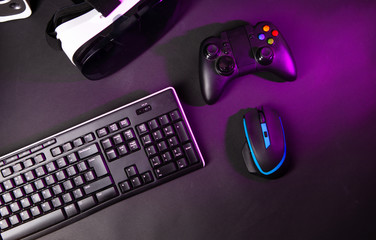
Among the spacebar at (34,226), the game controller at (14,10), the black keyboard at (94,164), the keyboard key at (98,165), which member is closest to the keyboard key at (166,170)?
the black keyboard at (94,164)

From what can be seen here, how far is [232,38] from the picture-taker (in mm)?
757

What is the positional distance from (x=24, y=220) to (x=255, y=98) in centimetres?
53

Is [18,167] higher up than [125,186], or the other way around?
[18,167]

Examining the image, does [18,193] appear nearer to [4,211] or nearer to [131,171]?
[4,211]

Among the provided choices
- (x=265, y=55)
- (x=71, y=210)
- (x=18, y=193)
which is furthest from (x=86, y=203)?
(x=265, y=55)

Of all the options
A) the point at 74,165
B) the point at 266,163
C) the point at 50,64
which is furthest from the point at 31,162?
the point at 266,163

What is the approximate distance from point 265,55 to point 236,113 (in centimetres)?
13

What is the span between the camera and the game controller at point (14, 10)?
773mm

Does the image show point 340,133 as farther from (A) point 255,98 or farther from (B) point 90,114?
(B) point 90,114

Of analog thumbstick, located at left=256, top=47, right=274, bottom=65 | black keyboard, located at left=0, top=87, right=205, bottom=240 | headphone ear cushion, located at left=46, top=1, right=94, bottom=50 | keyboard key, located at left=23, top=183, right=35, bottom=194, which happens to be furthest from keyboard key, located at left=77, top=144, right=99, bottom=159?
analog thumbstick, located at left=256, top=47, right=274, bottom=65

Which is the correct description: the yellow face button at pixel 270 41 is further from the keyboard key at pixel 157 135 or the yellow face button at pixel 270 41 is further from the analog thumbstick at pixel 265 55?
the keyboard key at pixel 157 135

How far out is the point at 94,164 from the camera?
74cm

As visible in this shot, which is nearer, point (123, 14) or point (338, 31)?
point (123, 14)

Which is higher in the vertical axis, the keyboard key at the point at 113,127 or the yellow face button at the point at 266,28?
the yellow face button at the point at 266,28
